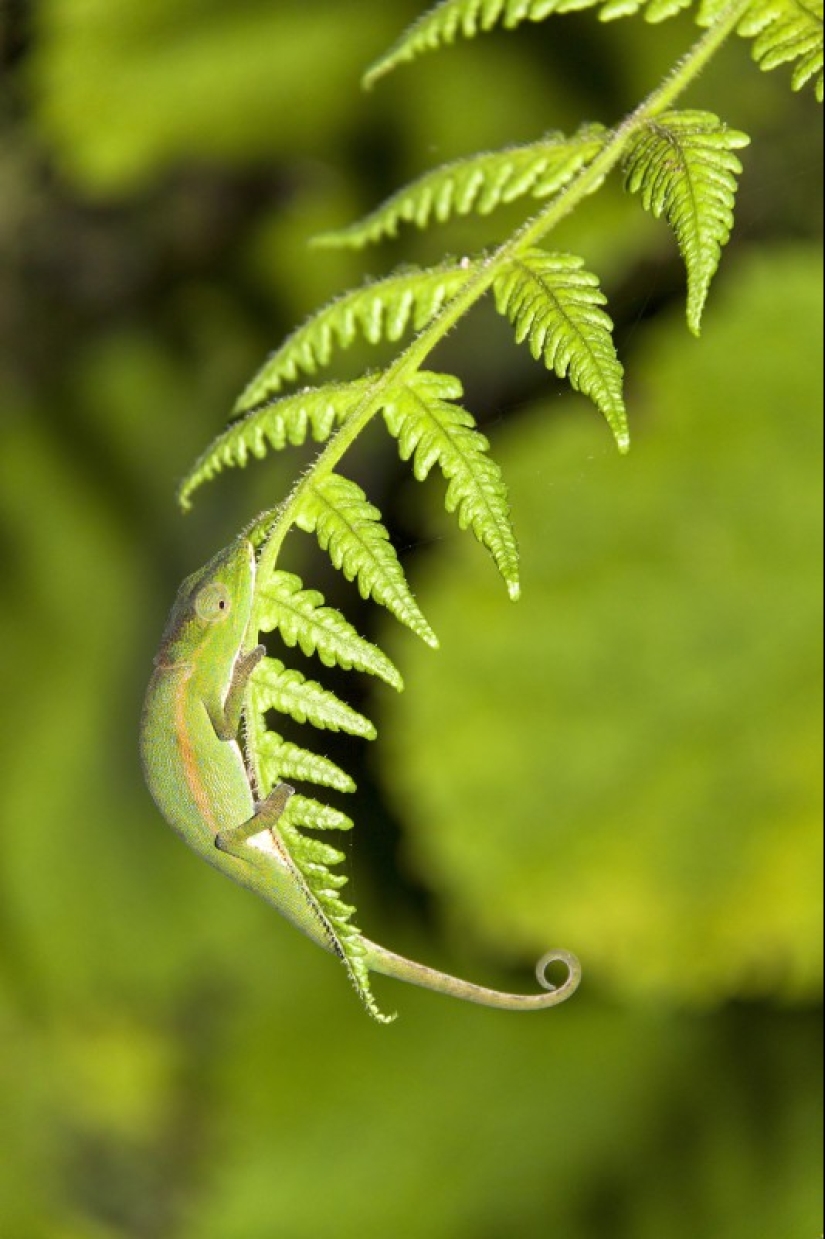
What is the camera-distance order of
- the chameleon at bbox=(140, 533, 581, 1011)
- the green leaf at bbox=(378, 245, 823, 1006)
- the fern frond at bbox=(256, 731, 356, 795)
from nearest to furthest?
the fern frond at bbox=(256, 731, 356, 795) → the chameleon at bbox=(140, 533, 581, 1011) → the green leaf at bbox=(378, 245, 823, 1006)

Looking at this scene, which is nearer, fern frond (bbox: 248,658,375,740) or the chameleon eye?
fern frond (bbox: 248,658,375,740)

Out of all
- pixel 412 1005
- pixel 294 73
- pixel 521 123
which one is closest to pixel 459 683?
pixel 412 1005

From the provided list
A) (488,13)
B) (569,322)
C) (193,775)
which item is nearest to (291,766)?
(193,775)

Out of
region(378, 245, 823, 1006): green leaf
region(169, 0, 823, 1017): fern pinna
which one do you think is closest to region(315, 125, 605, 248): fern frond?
region(169, 0, 823, 1017): fern pinna

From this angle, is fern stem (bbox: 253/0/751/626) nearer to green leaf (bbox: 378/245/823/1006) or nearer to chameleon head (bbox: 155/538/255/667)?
chameleon head (bbox: 155/538/255/667)

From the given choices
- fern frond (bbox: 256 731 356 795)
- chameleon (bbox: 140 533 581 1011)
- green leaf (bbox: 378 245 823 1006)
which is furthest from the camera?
green leaf (bbox: 378 245 823 1006)

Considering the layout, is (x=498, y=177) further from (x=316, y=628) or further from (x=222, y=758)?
(x=222, y=758)
